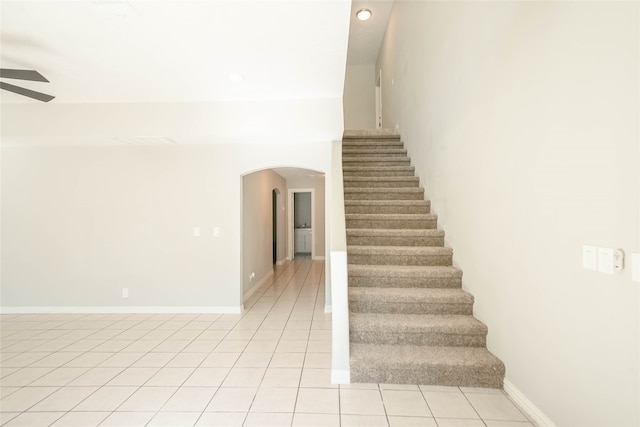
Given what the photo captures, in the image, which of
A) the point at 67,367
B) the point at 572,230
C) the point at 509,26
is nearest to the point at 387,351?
the point at 572,230

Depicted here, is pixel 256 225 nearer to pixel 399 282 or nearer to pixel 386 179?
pixel 386 179

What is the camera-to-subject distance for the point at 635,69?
121 cm

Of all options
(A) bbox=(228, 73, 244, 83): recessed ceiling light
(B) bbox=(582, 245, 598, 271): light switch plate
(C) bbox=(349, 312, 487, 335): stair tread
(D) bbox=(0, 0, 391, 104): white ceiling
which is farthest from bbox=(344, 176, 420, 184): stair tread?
(B) bbox=(582, 245, 598, 271): light switch plate

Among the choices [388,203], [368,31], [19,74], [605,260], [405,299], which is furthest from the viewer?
[368,31]

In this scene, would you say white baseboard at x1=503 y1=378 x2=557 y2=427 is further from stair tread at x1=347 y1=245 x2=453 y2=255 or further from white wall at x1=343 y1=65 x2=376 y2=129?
white wall at x1=343 y1=65 x2=376 y2=129

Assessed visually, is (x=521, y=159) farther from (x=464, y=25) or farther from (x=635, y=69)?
(x=464, y=25)

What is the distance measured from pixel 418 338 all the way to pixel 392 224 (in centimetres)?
149

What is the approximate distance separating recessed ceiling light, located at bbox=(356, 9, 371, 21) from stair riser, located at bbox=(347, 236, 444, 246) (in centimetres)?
569

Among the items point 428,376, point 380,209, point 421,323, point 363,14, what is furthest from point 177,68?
point 363,14

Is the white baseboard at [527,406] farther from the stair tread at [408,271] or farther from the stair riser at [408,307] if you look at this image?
the stair tread at [408,271]

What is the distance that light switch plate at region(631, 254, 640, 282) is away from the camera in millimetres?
1209

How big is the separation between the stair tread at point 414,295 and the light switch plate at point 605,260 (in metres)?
1.32

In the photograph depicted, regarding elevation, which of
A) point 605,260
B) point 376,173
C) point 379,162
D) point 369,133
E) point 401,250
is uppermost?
point 369,133

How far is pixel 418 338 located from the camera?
2416 mm
